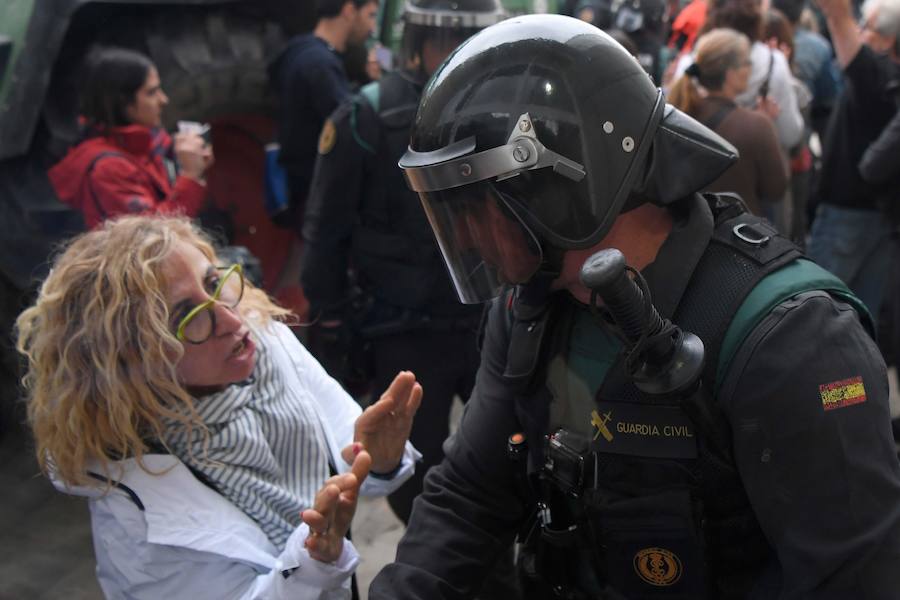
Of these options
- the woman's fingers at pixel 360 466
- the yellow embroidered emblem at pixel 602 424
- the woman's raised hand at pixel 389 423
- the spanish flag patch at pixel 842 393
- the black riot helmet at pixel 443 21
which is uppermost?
the spanish flag patch at pixel 842 393

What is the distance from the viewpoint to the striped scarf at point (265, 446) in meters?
1.96

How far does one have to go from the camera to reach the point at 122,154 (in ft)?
11.6

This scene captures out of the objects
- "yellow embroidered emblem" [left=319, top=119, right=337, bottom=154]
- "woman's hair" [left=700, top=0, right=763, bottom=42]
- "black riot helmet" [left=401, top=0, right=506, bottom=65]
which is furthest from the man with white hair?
"yellow embroidered emblem" [left=319, top=119, right=337, bottom=154]

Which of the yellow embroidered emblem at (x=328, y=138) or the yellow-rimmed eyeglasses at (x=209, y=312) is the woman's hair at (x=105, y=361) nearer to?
the yellow-rimmed eyeglasses at (x=209, y=312)

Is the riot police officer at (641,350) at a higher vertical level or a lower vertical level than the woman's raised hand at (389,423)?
higher

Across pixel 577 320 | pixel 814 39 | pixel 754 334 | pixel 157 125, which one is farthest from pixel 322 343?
pixel 814 39

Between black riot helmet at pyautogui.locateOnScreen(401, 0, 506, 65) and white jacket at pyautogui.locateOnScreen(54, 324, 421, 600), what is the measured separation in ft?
5.51

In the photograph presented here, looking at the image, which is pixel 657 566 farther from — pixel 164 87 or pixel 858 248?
pixel 164 87

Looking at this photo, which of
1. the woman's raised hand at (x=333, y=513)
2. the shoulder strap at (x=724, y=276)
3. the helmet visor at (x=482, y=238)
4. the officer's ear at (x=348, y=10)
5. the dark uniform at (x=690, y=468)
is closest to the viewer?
the dark uniform at (x=690, y=468)

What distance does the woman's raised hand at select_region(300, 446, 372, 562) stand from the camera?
1.72 m

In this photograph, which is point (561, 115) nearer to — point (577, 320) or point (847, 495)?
point (577, 320)

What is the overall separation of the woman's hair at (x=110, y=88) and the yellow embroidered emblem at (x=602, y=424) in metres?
2.64

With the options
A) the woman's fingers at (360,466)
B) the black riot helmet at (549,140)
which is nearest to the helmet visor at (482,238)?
the black riot helmet at (549,140)

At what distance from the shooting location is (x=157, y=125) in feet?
12.3
